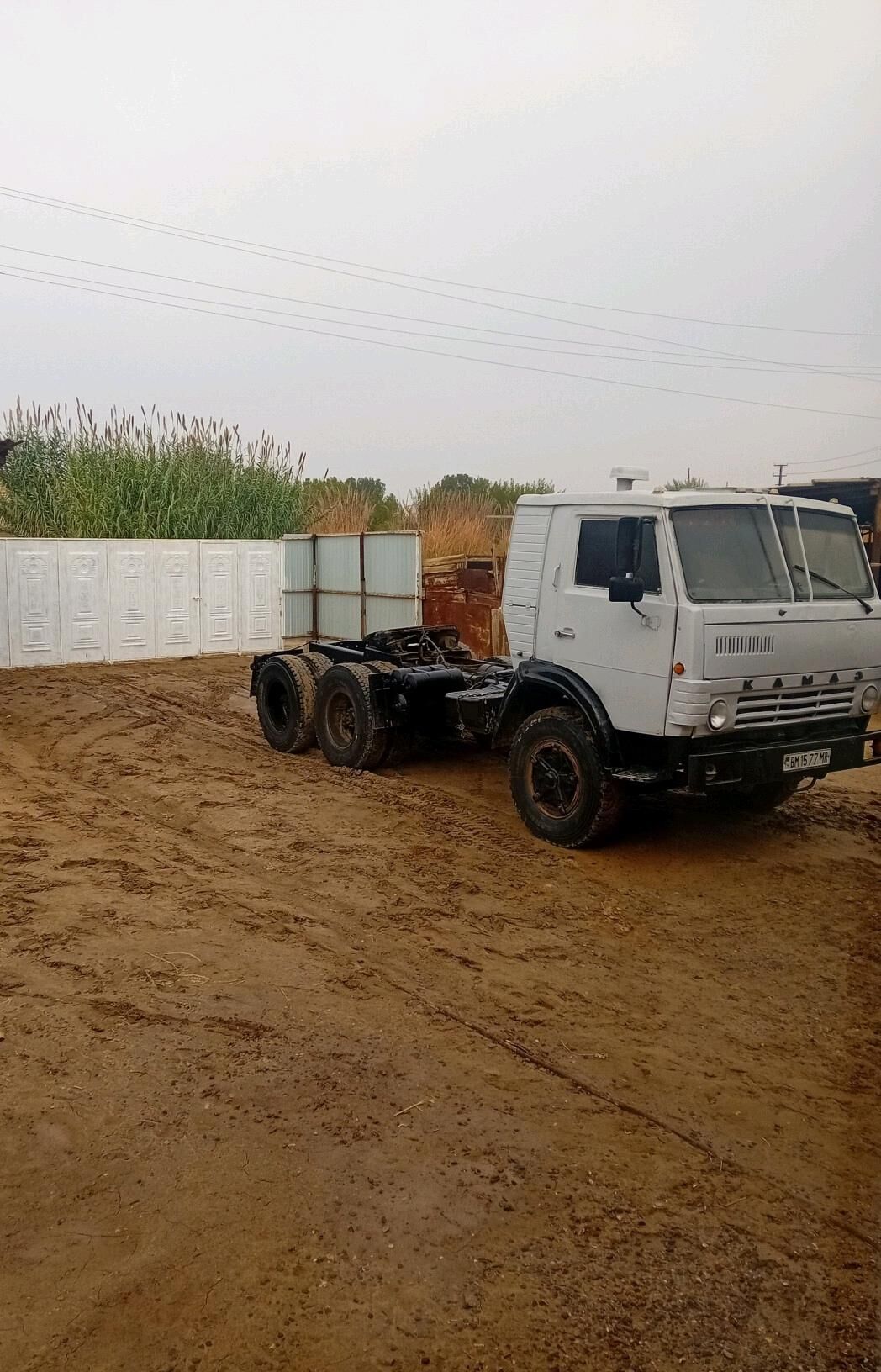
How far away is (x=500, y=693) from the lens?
8.58 meters

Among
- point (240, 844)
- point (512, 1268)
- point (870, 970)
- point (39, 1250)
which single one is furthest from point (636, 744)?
point (39, 1250)

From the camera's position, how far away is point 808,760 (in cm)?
691

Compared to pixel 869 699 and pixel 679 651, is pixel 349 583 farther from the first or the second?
pixel 679 651

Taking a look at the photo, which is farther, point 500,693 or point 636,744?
point 500,693

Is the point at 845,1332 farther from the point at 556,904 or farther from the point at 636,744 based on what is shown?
the point at 636,744

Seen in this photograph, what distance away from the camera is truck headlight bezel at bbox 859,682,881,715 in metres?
7.26

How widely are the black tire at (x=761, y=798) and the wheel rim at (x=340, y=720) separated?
341 centimetres

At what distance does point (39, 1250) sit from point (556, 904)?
12.0 ft

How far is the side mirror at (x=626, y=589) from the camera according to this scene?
6629mm

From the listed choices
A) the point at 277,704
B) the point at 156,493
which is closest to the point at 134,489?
the point at 156,493

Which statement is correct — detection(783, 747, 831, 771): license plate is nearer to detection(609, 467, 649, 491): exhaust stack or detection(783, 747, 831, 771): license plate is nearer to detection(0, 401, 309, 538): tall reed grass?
detection(609, 467, 649, 491): exhaust stack

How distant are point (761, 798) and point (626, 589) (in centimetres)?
241

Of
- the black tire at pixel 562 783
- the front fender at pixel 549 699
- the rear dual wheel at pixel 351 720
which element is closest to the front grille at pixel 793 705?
the front fender at pixel 549 699

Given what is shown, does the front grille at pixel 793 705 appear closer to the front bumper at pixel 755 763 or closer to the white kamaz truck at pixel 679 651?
the white kamaz truck at pixel 679 651
